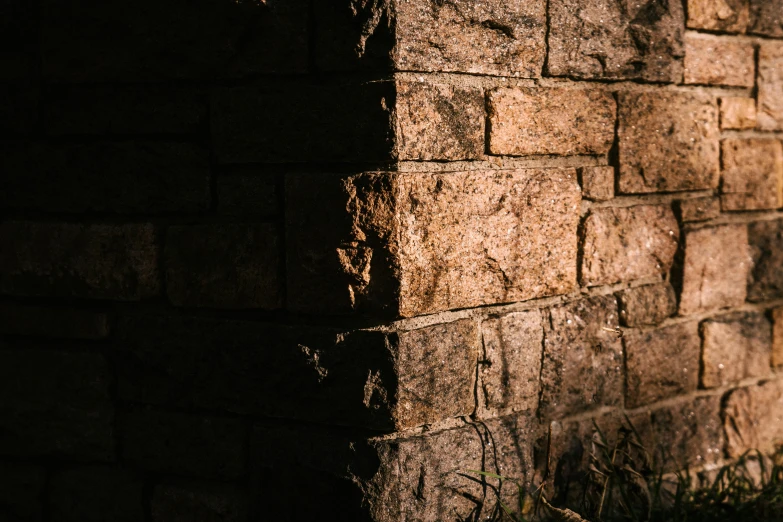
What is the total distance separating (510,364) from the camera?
9.48ft

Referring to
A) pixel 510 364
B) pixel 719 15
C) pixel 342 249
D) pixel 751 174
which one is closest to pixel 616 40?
pixel 719 15

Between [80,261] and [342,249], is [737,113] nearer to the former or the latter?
[342,249]

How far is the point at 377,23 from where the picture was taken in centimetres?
250

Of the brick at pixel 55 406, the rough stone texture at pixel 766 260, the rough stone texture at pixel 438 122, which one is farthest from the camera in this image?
the rough stone texture at pixel 766 260

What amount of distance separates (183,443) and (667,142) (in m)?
1.85

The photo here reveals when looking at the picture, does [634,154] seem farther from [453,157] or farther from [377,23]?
[377,23]

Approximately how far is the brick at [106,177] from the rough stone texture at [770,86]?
219cm

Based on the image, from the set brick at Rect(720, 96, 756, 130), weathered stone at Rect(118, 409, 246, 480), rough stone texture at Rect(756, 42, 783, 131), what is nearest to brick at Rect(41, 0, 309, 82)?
weathered stone at Rect(118, 409, 246, 480)

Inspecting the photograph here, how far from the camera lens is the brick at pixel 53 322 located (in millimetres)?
3037

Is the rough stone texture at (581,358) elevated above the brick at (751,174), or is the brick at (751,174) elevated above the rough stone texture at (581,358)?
the brick at (751,174)

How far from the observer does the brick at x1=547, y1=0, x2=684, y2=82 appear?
2.96 meters

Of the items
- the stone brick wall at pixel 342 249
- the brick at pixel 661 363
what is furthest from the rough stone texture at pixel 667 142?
the brick at pixel 661 363

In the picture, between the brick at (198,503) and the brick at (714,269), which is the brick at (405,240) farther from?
the brick at (714,269)

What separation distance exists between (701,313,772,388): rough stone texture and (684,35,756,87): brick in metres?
0.86
